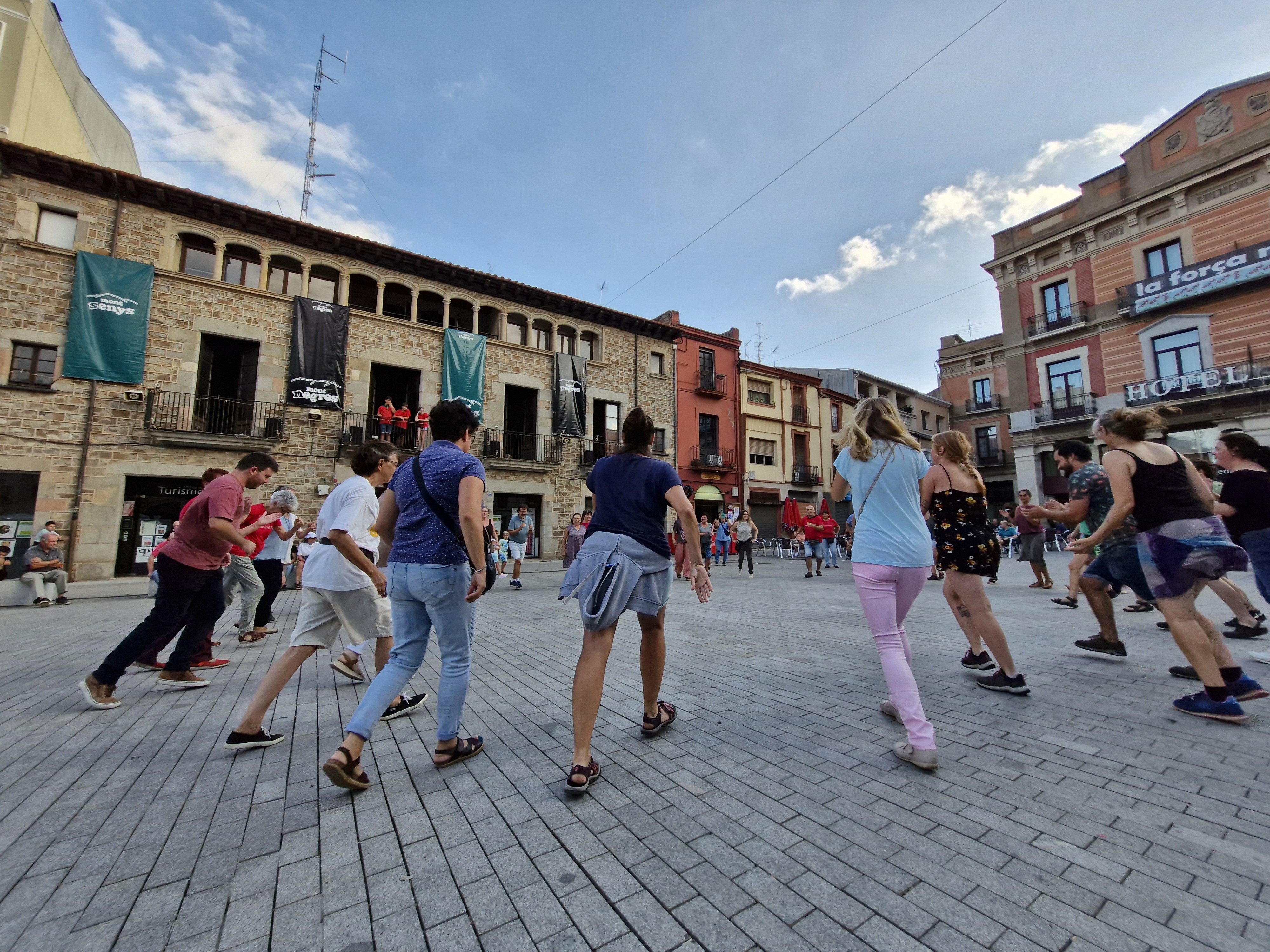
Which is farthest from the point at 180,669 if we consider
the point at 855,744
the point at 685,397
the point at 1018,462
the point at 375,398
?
the point at 1018,462

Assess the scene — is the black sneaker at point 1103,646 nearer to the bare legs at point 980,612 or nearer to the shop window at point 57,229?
the bare legs at point 980,612

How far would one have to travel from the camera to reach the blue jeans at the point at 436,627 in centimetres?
268

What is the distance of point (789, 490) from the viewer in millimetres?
29266

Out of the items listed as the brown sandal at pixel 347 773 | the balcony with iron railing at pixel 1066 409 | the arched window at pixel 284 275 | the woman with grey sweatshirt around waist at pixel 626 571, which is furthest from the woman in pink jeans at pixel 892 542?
the balcony with iron railing at pixel 1066 409

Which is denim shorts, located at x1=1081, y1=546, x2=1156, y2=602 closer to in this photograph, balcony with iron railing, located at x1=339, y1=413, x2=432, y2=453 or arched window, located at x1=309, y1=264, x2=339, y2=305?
balcony with iron railing, located at x1=339, y1=413, x2=432, y2=453

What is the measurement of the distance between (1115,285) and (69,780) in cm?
3212

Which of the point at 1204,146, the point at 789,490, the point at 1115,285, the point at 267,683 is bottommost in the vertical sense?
the point at 267,683

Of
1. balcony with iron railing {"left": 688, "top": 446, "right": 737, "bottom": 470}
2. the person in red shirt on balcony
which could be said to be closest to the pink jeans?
the person in red shirt on balcony

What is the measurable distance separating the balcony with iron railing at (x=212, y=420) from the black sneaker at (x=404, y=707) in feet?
47.9

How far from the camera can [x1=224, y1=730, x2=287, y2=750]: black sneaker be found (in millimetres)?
2916

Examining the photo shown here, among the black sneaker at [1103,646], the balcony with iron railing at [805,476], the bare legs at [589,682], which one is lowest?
the black sneaker at [1103,646]

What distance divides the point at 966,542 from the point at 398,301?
65.1 ft

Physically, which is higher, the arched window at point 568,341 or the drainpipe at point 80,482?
the arched window at point 568,341

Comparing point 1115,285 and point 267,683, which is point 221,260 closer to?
point 267,683
